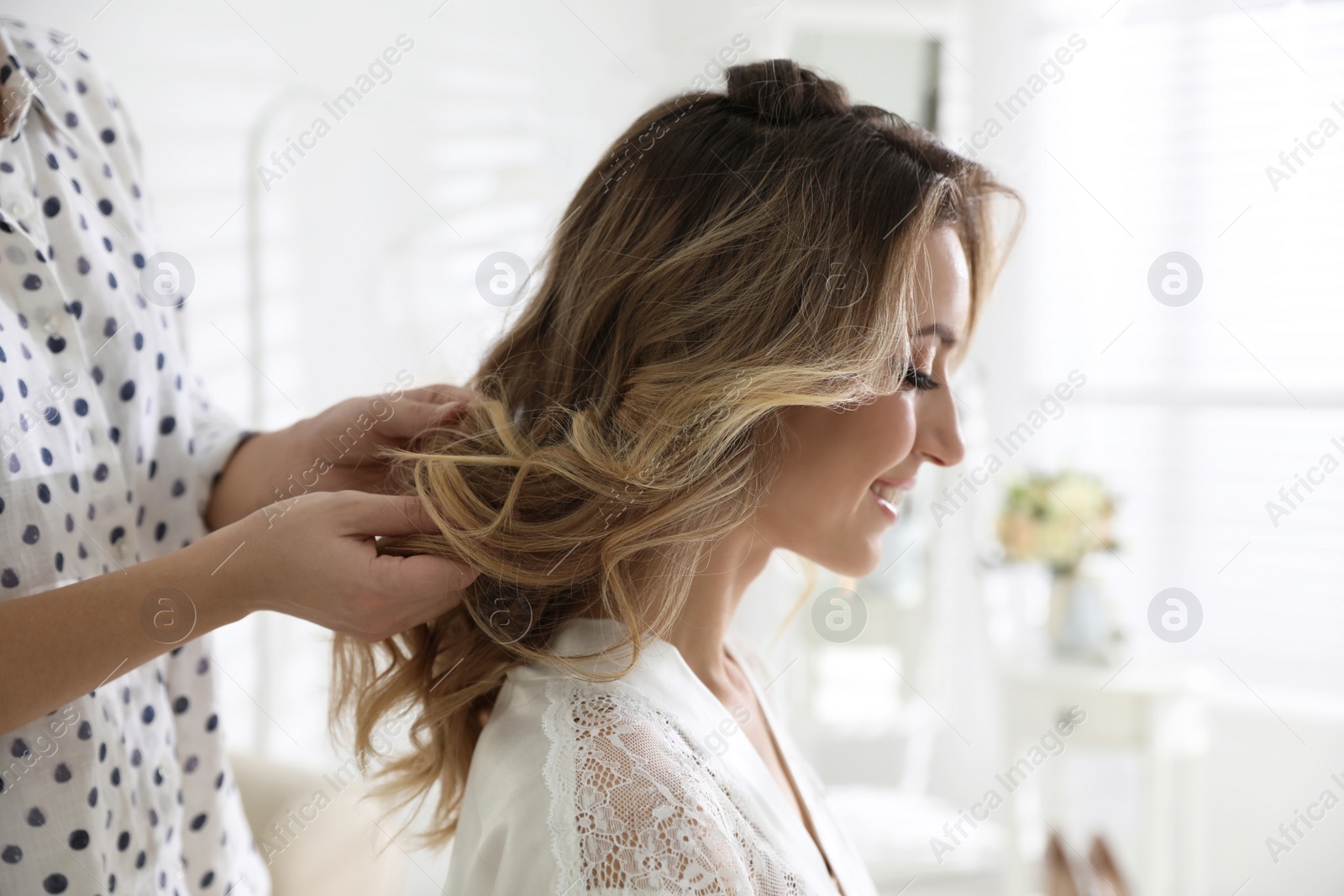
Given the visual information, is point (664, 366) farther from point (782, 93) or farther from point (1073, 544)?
point (1073, 544)

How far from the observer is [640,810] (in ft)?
2.68

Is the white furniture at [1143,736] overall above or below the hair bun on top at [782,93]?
below

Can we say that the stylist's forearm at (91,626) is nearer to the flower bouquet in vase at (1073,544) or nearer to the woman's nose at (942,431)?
the woman's nose at (942,431)

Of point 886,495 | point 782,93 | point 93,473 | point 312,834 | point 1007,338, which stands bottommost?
point 312,834

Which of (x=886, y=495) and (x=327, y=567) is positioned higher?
(x=886, y=495)

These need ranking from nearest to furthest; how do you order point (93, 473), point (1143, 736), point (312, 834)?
point (93, 473) → point (312, 834) → point (1143, 736)

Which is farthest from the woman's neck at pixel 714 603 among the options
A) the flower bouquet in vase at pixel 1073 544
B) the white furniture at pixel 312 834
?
the flower bouquet in vase at pixel 1073 544

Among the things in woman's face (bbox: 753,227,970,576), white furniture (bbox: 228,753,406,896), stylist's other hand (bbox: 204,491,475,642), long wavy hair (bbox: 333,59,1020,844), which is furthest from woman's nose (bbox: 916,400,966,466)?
white furniture (bbox: 228,753,406,896)

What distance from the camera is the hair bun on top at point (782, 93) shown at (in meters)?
1.06

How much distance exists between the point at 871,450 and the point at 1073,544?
1.78 meters

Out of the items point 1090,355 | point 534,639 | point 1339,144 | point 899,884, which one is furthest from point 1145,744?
point 534,639

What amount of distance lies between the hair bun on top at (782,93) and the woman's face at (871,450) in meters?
0.19

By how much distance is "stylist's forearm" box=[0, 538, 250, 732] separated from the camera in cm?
77

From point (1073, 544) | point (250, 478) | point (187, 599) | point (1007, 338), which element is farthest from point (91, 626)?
point (1007, 338)
